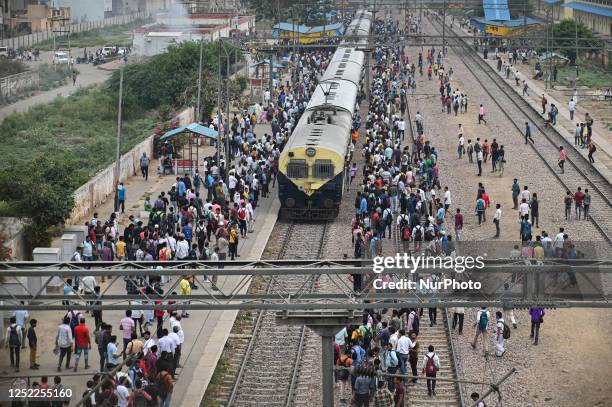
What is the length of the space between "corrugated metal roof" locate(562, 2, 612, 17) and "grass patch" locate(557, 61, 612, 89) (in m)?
7.59

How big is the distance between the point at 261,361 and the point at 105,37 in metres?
65.4

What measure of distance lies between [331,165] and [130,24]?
5368cm

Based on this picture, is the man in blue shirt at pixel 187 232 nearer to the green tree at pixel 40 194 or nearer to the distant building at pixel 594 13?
the green tree at pixel 40 194

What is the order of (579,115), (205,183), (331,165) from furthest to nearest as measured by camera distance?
(579,115) < (205,183) < (331,165)

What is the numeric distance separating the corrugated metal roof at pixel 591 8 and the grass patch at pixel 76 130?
134ft

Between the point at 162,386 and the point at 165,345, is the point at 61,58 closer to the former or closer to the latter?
the point at 165,345

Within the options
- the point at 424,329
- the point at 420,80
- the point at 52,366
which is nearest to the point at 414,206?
the point at 424,329

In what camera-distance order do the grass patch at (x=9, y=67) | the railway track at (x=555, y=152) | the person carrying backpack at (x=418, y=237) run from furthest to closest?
the grass patch at (x=9, y=67) < the railway track at (x=555, y=152) < the person carrying backpack at (x=418, y=237)

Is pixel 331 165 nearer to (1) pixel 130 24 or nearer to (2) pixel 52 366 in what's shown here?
(2) pixel 52 366

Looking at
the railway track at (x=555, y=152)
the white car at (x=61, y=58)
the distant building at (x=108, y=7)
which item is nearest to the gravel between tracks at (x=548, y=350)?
the railway track at (x=555, y=152)

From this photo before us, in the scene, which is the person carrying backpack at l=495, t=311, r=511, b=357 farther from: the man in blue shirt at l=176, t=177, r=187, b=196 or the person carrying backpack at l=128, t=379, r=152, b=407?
the man in blue shirt at l=176, t=177, r=187, b=196

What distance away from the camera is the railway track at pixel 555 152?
116 ft

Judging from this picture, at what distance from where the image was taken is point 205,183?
3441 cm

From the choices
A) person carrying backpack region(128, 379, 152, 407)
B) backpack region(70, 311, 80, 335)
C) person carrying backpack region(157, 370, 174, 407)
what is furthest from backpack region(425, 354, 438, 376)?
backpack region(70, 311, 80, 335)
